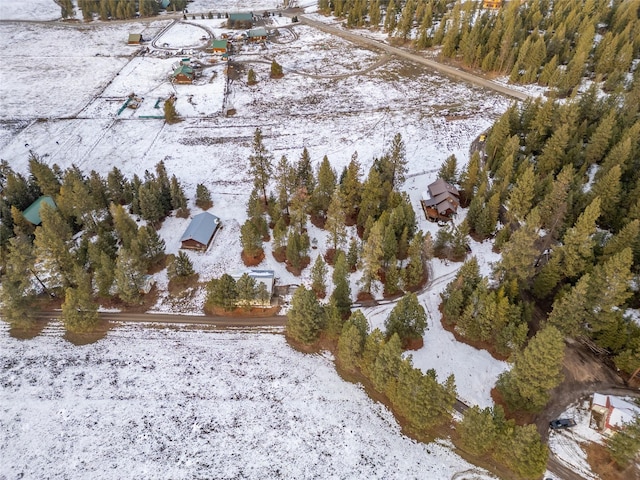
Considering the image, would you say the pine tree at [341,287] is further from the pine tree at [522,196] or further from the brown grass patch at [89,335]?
the brown grass patch at [89,335]

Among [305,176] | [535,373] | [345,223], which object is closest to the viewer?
[535,373]

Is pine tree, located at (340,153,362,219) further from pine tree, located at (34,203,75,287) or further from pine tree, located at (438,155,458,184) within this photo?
pine tree, located at (34,203,75,287)

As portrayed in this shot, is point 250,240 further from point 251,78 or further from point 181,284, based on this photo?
point 251,78

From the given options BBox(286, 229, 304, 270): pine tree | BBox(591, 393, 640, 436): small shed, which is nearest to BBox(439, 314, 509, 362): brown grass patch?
BBox(591, 393, 640, 436): small shed

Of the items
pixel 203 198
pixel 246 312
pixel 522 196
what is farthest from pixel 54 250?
pixel 522 196

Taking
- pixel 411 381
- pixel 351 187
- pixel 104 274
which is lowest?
pixel 104 274

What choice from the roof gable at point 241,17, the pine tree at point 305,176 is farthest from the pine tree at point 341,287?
the roof gable at point 241,17

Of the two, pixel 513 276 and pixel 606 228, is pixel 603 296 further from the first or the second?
pixel 606 228
